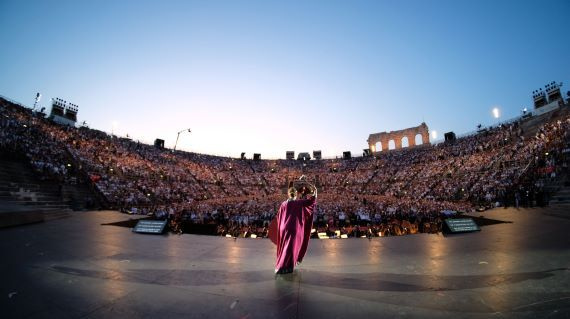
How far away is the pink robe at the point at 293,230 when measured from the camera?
19.0 feet

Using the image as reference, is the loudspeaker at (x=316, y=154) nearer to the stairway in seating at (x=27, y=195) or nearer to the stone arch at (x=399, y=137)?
the stone arch at (x=399, y=137)

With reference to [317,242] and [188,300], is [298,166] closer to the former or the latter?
[317,242]

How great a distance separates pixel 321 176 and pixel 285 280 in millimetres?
50160

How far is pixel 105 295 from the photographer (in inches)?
169

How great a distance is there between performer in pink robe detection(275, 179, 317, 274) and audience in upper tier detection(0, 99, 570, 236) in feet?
19.6

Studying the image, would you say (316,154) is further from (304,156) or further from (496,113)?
(496,113)

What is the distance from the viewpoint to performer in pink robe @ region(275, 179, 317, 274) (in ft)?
19.0

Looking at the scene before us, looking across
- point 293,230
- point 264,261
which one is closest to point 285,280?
point 293,230

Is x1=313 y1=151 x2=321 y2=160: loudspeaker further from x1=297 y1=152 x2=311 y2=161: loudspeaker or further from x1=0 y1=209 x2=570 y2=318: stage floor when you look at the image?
Result: x1=0 y1=209 x2=570 y2=318: stage floor

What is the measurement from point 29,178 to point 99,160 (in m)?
12.6

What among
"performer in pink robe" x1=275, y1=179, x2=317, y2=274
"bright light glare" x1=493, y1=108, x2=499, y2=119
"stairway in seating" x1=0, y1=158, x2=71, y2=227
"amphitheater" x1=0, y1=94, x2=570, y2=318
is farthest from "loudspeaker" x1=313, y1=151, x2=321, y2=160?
"performer in pink robe" x1=275, y1=179, x2=317, y2=274

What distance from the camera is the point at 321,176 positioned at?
54812mm

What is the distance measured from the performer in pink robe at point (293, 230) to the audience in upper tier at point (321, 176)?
5986 millimetres

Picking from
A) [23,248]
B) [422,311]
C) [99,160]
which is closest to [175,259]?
[23,248]
